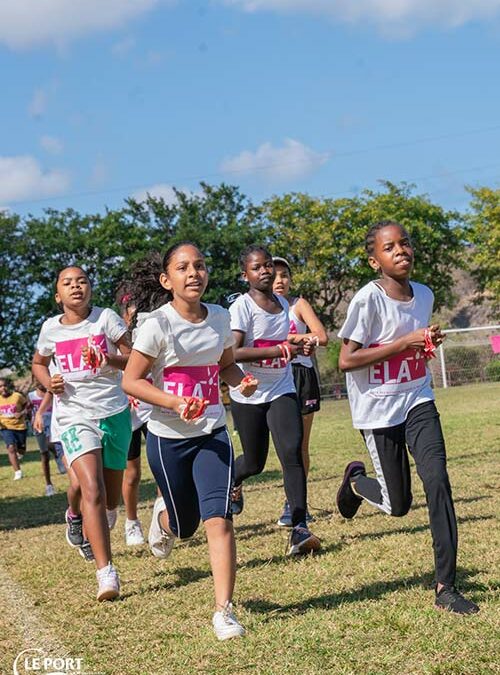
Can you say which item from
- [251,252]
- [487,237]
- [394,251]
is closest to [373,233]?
[394,251]

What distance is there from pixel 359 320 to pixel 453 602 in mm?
1708

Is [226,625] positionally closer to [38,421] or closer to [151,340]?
[151,340]

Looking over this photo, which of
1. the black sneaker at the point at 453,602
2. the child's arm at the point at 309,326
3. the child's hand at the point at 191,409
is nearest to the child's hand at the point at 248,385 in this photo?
the child's hand at the point at 191,409

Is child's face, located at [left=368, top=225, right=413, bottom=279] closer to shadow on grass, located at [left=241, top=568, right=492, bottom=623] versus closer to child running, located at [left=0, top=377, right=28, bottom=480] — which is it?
shadow on grass, located at [left=241, top=568, right=492, bottom=623]

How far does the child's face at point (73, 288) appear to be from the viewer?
734 centimetres

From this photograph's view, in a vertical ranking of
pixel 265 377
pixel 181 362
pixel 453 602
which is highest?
pixel 181 362

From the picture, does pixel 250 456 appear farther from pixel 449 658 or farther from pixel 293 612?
pixel 449 658

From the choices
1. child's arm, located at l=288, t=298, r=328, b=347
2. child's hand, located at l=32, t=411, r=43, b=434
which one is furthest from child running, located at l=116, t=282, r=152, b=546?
child's hand, located at l=32, t=411, r=43, b=434

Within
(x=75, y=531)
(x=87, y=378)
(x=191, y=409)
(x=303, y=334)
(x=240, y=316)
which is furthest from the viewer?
(x=303, y=334)

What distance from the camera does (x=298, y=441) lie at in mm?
7695

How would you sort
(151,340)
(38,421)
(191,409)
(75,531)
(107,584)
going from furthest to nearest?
(38,421)
(75,531)
(107,584)
(151,340)
(191,409)

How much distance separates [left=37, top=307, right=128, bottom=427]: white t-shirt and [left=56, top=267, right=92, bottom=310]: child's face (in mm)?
151

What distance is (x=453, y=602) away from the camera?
5.27 metres

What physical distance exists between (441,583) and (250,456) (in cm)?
302
